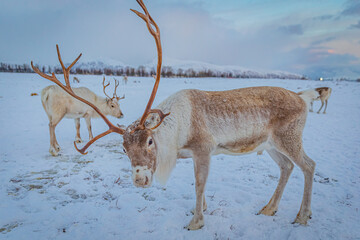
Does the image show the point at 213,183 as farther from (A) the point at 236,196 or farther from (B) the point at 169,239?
(B) the point at 169,239

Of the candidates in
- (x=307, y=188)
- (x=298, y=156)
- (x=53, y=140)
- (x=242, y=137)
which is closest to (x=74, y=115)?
(x=53, y=140)

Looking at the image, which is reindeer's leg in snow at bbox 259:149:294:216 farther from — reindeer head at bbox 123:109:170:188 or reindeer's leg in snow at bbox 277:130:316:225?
reindeer head at bbox 123:109:170:188

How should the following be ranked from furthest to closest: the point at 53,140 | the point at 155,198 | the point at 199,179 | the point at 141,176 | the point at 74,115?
the point at 74,115, the point at 53,140, the point at 155,198, the point at 199,179, the point at 141,176

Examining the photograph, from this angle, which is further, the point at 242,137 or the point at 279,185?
the point at 279,185

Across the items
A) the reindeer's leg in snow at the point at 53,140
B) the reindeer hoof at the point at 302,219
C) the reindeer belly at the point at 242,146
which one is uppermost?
the reindeer belly at the point at 242,146

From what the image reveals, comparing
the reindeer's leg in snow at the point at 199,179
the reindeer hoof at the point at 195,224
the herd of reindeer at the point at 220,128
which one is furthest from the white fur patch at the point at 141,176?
the reindeer hoof at the point at 195,224

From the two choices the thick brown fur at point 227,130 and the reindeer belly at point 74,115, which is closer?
the thick brown fur at point 227,130

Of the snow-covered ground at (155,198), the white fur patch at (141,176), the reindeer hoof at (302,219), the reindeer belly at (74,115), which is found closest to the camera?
the white fur patch at (141,176)

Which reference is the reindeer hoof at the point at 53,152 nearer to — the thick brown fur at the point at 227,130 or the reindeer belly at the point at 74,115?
the reindeer belly at the point at 74,115

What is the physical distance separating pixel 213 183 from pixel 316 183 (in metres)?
2.23


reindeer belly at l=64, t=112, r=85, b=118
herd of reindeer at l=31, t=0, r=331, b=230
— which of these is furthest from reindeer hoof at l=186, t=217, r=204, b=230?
reindeer belly at l=64, t=112, r=85, b=118

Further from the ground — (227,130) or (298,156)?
(227,130)

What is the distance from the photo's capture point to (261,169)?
498 cm

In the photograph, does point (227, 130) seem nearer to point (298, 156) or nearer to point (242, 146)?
point (242, 146)
